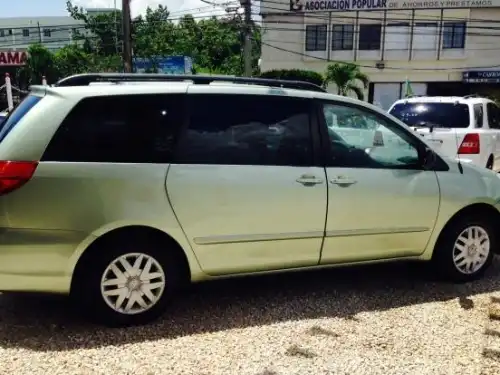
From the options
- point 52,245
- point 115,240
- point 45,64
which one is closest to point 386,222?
point 115,240

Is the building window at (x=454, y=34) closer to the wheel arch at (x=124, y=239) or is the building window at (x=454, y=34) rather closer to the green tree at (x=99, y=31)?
the green tree at (x=99, y=31)

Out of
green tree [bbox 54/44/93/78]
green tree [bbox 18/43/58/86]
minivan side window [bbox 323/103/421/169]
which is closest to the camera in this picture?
minivan side window [bbox 323/103/421/169]

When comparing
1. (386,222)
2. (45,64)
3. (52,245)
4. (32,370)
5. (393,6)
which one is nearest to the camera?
(32,370)

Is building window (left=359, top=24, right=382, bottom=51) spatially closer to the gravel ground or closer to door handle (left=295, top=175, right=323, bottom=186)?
the gravel ground

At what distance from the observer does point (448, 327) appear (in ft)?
12.7

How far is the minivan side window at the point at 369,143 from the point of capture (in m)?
4.25

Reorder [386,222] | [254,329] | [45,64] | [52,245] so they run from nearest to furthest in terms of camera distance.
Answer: [52,245], [254,329], [386,222], [45,64]

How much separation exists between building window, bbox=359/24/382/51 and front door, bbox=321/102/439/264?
109ft

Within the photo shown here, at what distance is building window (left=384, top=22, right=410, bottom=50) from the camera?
35.1 m

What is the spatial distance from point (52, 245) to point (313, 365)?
1.80 m

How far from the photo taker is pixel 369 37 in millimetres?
35781

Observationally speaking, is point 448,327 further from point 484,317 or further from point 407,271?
point 407,271

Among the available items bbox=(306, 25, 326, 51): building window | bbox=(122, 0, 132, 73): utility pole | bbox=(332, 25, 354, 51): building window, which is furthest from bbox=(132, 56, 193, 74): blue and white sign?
bbox=(122, 0, 132, 73): utility pole

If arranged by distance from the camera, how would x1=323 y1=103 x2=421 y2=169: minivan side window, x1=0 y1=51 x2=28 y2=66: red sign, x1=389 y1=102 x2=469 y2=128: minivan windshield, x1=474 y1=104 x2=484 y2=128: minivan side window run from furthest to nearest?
x1=0 y1=51 x2=28 y2=66: red sign < x1=474 y1=104 x2=484 y2=128: minivan side window < x1=389 y1=102 x2=469 y2=128: minivan windshield < x1=323 y1=103 x2=421 y2=169: minivan side window
